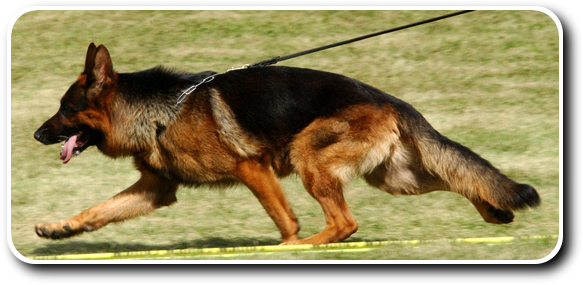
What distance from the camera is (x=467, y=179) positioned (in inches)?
250

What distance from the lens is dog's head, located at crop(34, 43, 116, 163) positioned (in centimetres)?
630

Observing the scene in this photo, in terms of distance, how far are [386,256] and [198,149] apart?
1.77 meters

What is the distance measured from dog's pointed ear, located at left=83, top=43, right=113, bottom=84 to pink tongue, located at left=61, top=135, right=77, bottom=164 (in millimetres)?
526

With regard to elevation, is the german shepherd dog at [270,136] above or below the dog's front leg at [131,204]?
above

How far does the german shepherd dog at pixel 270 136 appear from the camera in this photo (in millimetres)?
6273

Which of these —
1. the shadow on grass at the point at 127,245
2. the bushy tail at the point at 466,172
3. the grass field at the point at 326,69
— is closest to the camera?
the bushy tail at the point at 466,172

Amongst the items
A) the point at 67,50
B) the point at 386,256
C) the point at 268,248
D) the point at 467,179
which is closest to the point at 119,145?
the point at 268,248

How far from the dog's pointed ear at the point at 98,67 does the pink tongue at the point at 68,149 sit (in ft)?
1.73

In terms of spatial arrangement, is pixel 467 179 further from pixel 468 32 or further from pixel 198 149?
pixel 468 32

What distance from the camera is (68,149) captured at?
249 inches

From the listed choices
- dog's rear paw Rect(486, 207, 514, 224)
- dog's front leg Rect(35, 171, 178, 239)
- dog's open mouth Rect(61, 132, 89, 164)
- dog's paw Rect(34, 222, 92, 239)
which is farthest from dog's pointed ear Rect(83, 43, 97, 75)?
dog's rear paw Rect(486, 207, 514, 224)

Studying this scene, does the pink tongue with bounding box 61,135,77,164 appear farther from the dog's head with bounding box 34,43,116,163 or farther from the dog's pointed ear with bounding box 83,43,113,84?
the dog's pointed ear with bounding box 83,43,113,84

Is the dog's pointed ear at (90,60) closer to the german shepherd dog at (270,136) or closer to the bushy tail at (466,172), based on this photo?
the german shepherd dog at (270,136)

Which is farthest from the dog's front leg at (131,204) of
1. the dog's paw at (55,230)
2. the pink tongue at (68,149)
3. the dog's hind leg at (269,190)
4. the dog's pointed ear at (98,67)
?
the dog's pointed ear at (98,67)
